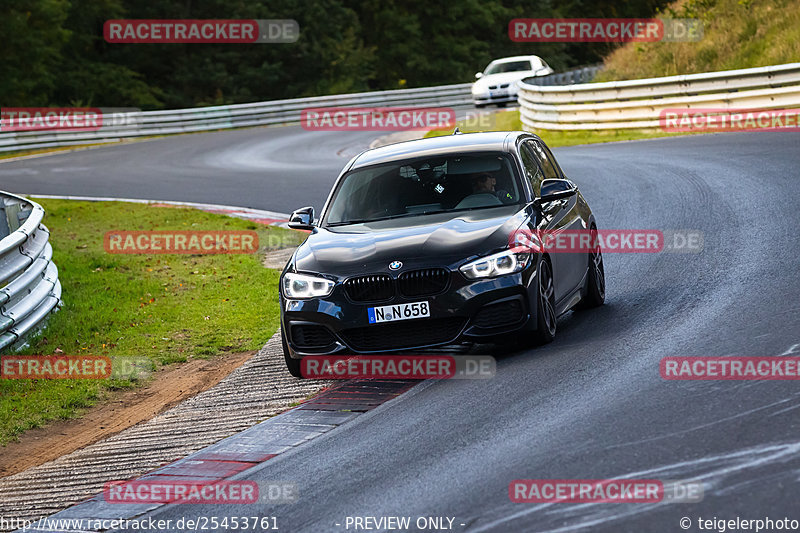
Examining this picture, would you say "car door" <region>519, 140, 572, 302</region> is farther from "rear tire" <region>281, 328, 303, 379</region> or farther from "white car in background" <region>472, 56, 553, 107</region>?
"white car in background" <region>472, 56, 553, 107</region>

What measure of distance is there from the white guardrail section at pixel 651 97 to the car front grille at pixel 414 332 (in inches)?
644

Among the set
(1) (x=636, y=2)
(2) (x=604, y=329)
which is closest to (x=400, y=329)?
(2) (x=604, y=329)

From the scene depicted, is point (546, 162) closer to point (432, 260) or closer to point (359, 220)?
point (359, 220)

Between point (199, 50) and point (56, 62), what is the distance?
7511 millimetres

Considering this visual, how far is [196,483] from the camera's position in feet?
23.1

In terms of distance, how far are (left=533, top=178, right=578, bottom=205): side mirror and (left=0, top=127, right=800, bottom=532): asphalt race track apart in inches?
41.2

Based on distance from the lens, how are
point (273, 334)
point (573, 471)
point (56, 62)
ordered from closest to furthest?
1. point (573, 471)
2. point (273, 334)
3. point (56, 62)

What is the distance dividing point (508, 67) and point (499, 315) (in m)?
33.3

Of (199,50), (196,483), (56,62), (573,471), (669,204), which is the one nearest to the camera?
(573,471)

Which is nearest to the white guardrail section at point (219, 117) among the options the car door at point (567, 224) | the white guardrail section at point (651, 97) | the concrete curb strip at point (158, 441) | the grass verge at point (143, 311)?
the white guardrail section at point (651, 97)

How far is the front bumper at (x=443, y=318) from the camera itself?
27.7 ft

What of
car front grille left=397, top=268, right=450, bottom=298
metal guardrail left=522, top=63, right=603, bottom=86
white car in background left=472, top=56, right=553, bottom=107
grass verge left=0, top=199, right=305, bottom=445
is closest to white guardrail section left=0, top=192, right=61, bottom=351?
grass verge left=0, top=199, right=305, bottom=445

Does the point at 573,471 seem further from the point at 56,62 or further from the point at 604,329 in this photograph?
the point at 56,62

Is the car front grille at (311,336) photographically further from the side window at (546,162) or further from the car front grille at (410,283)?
the side window at (546,162)
